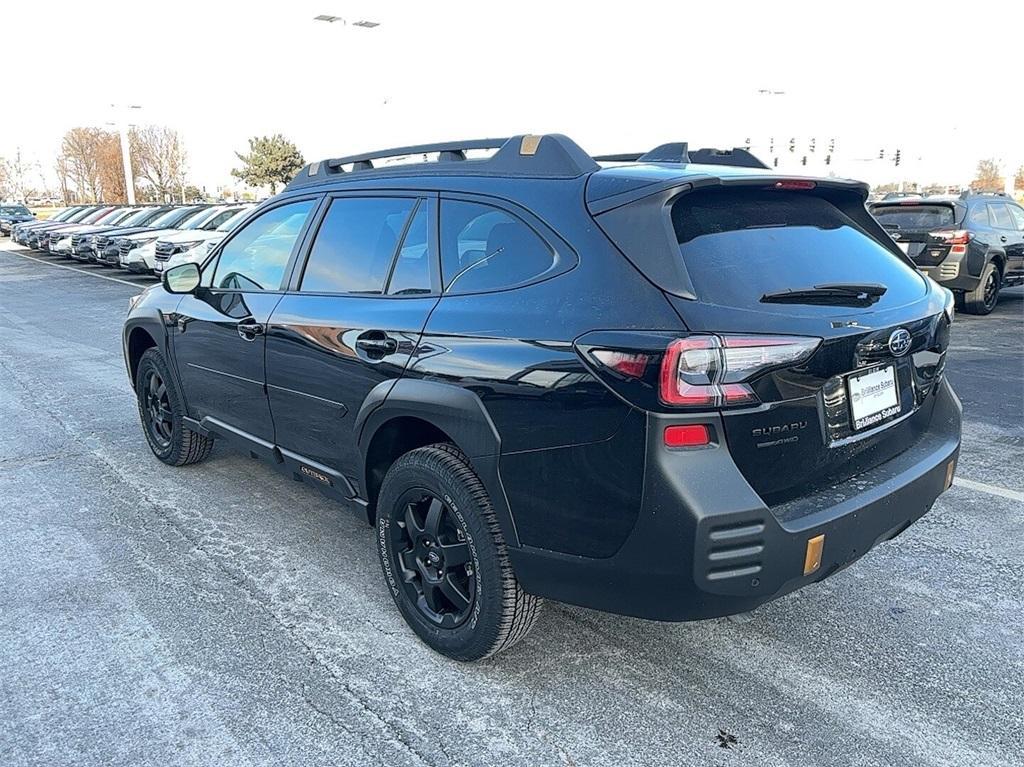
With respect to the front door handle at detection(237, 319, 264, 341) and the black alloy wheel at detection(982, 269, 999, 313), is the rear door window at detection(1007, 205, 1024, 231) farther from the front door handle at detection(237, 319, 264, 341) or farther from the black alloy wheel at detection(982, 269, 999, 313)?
the front door handle at detection(237, 319, 264, 341)

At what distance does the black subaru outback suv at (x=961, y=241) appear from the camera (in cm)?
1105

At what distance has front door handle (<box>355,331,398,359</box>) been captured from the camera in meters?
3.02

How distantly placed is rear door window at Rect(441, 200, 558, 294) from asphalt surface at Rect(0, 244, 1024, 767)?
1.41 meters

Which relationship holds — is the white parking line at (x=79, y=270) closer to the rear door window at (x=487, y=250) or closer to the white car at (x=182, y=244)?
the white car at (x=182, y=244)

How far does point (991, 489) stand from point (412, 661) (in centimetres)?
358

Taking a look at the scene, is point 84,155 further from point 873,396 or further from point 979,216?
point 873,396

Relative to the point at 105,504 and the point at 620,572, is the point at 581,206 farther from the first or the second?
the point at 105,504

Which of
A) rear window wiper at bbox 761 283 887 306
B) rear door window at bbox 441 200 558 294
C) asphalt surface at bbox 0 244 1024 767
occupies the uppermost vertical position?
rear door window at bbox 441 200 558 294

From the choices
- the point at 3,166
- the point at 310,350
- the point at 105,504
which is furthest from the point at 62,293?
the point at 3,166

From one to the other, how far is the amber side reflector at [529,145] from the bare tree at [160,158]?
69329 millimetres

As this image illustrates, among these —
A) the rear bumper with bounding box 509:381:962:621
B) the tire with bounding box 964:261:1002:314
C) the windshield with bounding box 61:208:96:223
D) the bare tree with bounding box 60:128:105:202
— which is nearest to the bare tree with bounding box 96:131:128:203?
the bare tree with bounding box 60:128:105:202

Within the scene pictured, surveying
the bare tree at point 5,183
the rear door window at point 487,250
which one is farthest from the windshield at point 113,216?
the bare tree at point 5,183

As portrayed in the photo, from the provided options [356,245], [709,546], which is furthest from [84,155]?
[709,546]

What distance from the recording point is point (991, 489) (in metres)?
4.62
